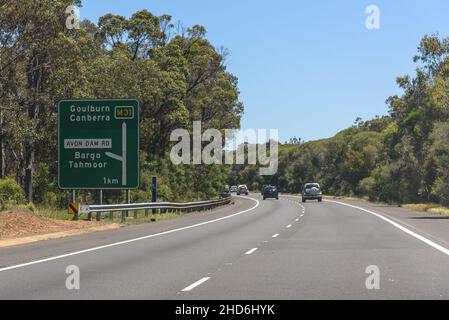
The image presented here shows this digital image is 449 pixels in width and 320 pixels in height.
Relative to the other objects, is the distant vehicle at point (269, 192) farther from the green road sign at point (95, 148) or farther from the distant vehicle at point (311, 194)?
the green road sign at point (95, 148)

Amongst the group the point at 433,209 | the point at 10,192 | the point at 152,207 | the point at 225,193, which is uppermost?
the point at 10,192

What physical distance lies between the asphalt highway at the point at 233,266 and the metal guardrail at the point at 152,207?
5.67 metres

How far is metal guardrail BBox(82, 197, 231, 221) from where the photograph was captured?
31.7 metres

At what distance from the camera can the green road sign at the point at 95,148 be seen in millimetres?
31500

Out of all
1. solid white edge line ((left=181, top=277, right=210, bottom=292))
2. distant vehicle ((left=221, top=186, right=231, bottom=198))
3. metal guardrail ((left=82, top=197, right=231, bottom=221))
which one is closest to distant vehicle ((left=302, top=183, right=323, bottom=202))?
distant vehicle ((left=221, top=186, right=231, bottom=198))

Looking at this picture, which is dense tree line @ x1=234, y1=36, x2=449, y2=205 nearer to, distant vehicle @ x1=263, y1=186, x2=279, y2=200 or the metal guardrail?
distant vehicle @ x1=263, y1=186, x2=279, y2=200

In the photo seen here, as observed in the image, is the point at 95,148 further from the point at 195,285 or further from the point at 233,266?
the point at 195,285

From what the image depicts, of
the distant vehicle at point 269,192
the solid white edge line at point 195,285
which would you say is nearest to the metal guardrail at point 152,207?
the solid white edge line at point 195,285

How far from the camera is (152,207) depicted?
3700 centimetres

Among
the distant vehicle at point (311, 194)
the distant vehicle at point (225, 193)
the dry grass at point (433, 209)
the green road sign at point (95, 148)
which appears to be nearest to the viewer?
the green road sign at point (95, 148)

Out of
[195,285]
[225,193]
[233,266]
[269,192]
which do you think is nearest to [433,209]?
[225,193]

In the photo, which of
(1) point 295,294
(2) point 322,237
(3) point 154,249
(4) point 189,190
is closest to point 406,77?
(4) point 189,190

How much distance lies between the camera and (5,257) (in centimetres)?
1769

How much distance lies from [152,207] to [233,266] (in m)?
21.9
